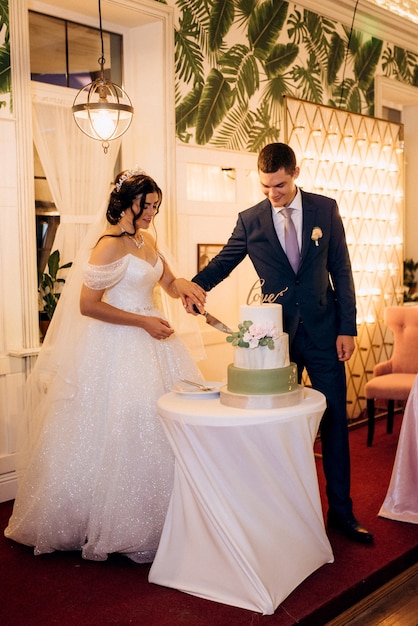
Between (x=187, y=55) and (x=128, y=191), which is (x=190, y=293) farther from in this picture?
(x=187, y=55)

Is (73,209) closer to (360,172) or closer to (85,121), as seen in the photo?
(85,121)

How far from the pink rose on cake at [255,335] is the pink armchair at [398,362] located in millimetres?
2757

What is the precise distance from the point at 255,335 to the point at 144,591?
1.19 meters

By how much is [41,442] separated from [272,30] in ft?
12.0

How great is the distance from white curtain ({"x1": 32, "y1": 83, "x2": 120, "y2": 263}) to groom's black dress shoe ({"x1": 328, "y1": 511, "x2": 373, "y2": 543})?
2257mm

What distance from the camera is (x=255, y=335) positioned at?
3.06 metres

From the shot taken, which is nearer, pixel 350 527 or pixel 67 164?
pixel 350 527

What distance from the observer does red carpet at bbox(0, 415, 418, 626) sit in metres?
2.97

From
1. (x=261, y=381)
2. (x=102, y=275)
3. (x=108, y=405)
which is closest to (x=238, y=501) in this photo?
(x=261, y=381)

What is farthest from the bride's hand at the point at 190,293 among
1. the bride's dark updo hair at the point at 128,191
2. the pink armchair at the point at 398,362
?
the pink armchair at the point at 398,362

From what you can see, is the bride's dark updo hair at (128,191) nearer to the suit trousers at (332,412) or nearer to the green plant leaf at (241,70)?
the suit trousers at (332,412)

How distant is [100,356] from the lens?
369 cm

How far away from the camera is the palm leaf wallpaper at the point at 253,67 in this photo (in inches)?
201

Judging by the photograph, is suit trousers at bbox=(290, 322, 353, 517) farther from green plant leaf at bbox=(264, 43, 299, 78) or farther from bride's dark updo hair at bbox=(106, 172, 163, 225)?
green plant leaf at bbox=(264, 43, 299, 78)
